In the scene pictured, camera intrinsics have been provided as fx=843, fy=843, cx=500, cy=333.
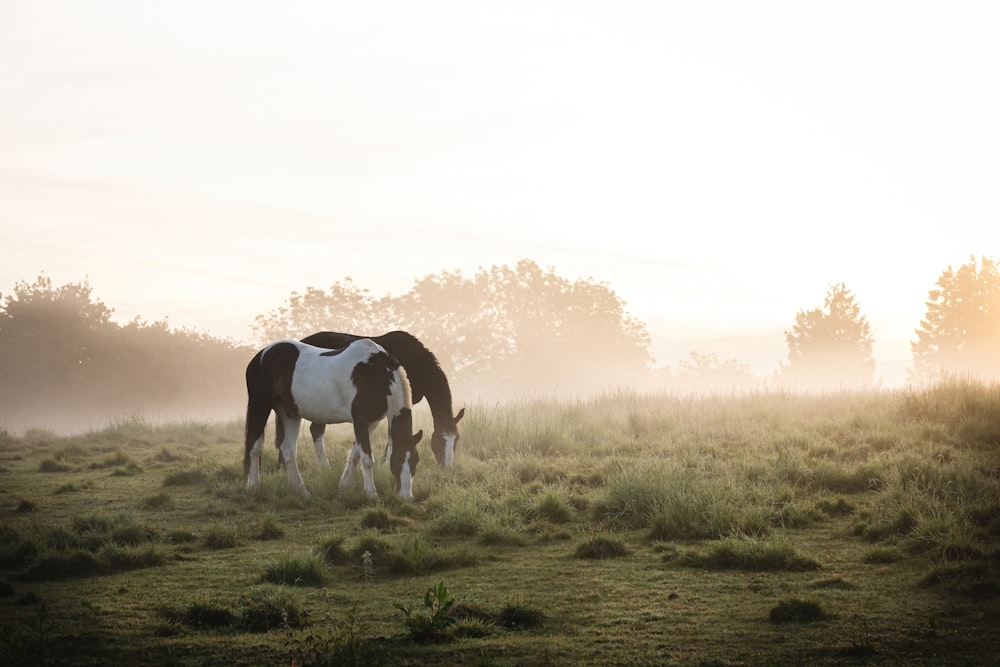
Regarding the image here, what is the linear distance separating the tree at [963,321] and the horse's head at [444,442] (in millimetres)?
53856

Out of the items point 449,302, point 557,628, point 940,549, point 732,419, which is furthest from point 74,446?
point 449,302

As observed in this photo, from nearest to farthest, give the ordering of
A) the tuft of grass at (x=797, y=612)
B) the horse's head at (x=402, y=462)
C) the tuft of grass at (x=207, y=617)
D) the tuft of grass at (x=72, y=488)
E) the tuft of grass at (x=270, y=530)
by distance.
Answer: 1. the tuft of grass at (x=797, y=612)
2. the tuft of grass at (x=207, y=617)
3. the tuft of grass at (x=270, y=530)
4. the horse's head at (x=402, y=462)
5. the tuft of grass at (x=72, y=488)

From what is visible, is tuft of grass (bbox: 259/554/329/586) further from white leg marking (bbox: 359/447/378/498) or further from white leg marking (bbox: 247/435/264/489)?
white leg marking (bbox: 247/435/264/489)

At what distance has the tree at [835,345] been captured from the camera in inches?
2552

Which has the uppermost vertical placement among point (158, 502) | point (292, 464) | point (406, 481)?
point (292, 464)

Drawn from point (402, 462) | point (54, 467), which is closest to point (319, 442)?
point (402, 462)

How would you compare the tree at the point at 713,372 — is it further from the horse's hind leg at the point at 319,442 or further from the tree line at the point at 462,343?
the horse's hind leg at the point at 319,442

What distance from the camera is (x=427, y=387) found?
1385cm

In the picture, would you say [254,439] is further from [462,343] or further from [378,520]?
[462,343]

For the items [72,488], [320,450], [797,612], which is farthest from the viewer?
[320,450]

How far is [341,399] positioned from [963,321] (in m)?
59.7

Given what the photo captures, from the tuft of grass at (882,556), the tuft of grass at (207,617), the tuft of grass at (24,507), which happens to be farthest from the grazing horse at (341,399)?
the tuft of grass at (882,556)

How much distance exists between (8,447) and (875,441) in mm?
19153

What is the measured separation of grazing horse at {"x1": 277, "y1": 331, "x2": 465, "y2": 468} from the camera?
43.3ft
